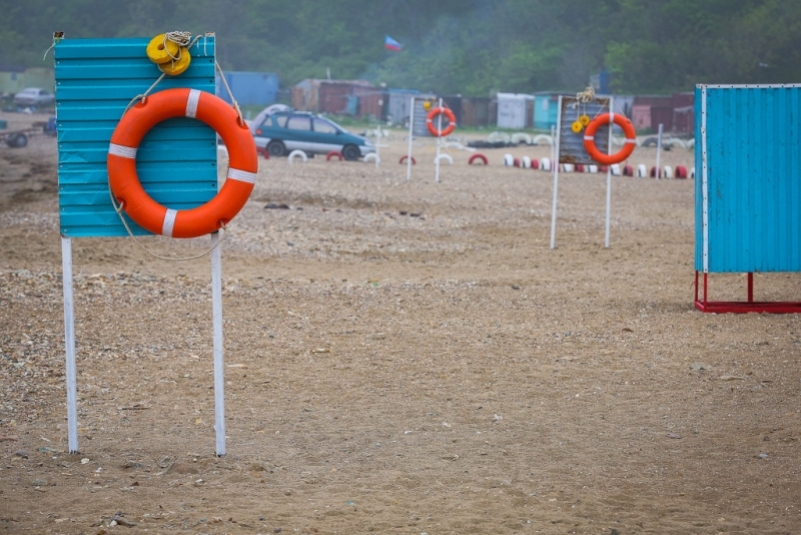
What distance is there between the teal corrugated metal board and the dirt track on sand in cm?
128

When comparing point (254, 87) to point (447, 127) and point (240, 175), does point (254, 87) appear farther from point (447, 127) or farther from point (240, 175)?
point (240, 175)

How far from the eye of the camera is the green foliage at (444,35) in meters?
59.4

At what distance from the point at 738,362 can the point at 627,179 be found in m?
18.3

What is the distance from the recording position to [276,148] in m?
28.8

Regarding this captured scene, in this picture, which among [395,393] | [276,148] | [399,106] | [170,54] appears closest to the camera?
[170,54]

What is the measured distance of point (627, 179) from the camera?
2478 cm

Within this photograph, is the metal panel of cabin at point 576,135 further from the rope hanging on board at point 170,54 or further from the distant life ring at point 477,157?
the distant life ring at point 477,157

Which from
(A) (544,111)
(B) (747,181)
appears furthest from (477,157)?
(A) (544,111)

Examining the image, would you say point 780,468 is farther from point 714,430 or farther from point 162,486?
point 162,486

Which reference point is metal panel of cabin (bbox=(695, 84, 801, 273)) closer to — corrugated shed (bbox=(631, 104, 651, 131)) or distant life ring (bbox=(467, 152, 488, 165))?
distant life ring (bbox=(467, 152, 488, 165))

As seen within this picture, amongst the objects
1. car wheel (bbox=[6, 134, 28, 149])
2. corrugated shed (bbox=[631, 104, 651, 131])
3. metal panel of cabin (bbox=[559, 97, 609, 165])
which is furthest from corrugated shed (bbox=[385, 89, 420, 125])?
metal panel of cabin (bbox=[559, 97, 609, 165])

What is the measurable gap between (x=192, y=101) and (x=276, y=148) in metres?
24.3

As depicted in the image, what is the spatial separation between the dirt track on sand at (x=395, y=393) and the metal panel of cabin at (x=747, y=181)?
59 centimetres

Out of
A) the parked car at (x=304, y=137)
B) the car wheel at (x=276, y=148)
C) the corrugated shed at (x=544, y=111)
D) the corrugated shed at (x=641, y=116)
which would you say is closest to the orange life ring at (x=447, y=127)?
the parked car at (x=304, y=137)
